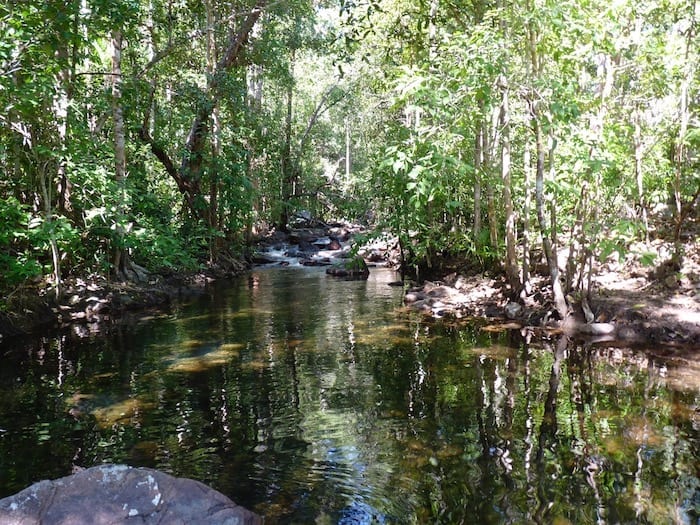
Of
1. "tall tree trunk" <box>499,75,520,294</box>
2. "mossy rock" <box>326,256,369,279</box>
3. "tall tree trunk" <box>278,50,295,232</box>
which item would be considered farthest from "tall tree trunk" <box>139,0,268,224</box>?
"tall tree trunk" <box>278,50,295,232</box>

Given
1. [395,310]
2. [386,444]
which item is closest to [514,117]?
[395,310]

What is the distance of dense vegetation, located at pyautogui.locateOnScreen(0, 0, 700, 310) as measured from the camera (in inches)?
348

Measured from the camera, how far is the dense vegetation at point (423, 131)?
883cm

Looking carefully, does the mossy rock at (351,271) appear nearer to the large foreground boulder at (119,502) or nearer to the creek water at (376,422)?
the creek water at (376,422)

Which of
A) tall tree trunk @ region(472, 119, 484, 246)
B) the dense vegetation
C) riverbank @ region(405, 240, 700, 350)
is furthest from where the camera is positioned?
tall tree trunk @ region(472, 119, 484, 246)

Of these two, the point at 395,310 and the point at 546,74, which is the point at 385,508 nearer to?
the point at 546,74

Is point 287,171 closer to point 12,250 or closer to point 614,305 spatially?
point 12,250

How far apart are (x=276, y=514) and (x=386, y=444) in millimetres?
1602

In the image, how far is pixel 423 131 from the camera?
8984 mm

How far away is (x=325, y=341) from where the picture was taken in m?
10.4

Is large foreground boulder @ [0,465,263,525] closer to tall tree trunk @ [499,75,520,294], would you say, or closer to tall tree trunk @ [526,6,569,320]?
tall tree trunk @ [526,6,569,320]

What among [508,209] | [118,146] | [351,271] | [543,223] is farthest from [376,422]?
[351,271]

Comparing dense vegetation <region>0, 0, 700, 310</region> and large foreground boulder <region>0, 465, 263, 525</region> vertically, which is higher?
dense vegetation <region>0, 0, 700, 310</region>

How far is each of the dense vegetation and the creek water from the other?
2.38 metres
